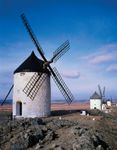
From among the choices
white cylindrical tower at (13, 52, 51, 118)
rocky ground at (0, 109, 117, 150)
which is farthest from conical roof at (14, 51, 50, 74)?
rocky ground at (0, 109, 117, 150)

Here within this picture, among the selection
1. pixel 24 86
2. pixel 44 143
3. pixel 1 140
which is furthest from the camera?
pixel 24 86

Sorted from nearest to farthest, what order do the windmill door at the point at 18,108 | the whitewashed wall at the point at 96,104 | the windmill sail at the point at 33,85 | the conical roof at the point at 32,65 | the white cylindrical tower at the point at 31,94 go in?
the windmill sail at the point at 33,85 < the white cylindrical tower at the point at 31,94 < the conical roof at the point at 32,65 < the windmill door at the point at 18,108 < the whitewashed wall at the point at 96,104

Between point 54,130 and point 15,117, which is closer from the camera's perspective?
point 54,130

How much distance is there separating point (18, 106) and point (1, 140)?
13.2 m

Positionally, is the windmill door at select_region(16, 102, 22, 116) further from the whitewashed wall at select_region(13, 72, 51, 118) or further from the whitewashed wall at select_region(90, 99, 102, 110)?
the whitewashed wall at select_region(90, 99, 102, 110)

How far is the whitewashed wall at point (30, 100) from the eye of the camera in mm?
36188

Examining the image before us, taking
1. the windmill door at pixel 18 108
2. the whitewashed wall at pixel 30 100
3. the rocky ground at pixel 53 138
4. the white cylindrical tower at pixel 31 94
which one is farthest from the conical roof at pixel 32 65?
the rocky ground at pixel 53 138

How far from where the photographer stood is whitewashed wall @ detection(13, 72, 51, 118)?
36.2 metres

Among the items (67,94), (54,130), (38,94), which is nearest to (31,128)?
(54,130)

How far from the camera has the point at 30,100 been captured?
36.1m

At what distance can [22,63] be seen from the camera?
1502 inches

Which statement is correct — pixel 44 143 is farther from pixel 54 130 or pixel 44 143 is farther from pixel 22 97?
pixel 22 97

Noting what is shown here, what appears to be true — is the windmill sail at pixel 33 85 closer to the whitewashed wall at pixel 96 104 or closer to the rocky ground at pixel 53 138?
the rocky ground at pixel 53 138

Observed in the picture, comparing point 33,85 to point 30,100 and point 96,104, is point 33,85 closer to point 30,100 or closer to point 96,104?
point 30,100
